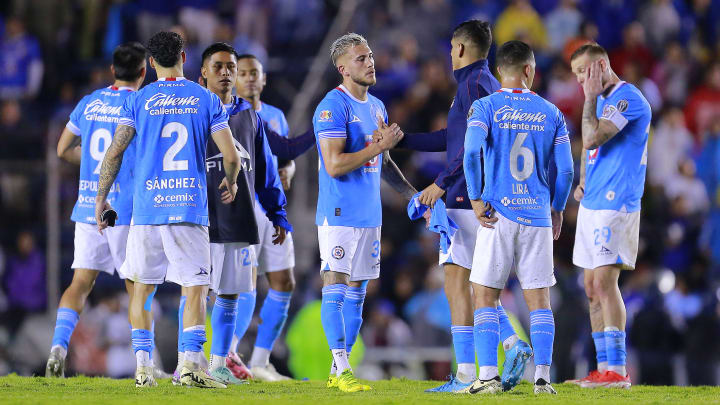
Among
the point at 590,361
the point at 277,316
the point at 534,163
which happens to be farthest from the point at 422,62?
the point at 534,163

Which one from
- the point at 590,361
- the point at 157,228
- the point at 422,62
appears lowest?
the point at 590,361

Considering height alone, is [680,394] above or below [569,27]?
below

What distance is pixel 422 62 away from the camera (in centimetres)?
1772

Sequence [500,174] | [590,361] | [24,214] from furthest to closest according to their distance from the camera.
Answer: [24,214], [590,361], [500,174]

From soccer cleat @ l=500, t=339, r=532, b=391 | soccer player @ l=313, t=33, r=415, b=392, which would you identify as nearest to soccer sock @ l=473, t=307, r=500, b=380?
soccer cleat @ l=500, t=339, r=532, b=391

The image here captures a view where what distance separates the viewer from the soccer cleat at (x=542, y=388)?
26.5 ft

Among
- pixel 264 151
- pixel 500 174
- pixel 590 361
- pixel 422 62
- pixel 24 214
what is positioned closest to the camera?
pixel 500 174

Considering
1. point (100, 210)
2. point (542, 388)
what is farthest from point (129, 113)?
point (542, 388)

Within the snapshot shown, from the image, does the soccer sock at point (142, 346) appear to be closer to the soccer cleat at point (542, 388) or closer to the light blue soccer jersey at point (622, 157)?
the soccer cleat at point (542, 388)

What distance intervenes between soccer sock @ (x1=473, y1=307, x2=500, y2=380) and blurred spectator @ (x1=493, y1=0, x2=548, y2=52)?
10.2m

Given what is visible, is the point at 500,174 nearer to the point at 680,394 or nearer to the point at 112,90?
the point at 680,394

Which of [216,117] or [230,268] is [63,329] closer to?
[230,268]

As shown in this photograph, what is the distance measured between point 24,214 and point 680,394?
9905 millimetres

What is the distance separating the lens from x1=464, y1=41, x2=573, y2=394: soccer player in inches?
316
